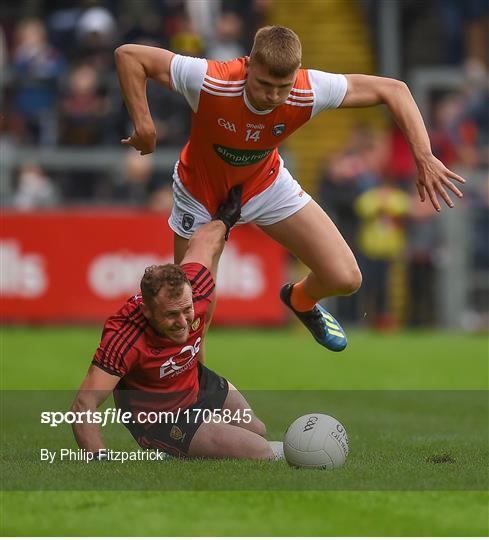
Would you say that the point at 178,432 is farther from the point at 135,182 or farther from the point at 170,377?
the point at 135,182

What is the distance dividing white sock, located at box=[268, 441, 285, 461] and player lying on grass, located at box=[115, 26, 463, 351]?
4.67 feet

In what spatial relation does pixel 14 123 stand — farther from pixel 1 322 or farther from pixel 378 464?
pixel 378 464

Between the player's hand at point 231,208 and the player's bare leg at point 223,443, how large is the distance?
1.63m

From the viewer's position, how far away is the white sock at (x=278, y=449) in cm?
773

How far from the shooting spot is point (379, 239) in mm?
18125

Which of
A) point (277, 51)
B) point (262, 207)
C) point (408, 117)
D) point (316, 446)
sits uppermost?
point (277, 51)

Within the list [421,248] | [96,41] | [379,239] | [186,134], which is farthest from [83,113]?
[421,248]

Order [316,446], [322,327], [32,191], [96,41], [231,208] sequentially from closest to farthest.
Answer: [316,446] < [231,208] < [322,327] < [32,191] < [96,41]

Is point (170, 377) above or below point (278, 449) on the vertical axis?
above

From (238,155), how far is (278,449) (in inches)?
76.7

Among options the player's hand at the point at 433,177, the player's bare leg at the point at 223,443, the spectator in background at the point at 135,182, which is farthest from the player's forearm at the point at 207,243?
the spectator in background at the point at 135,182

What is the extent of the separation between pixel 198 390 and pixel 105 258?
10.0 meters

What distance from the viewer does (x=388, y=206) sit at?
59.2ft

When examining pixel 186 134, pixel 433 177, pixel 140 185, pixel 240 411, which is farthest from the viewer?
pixel 186 134
